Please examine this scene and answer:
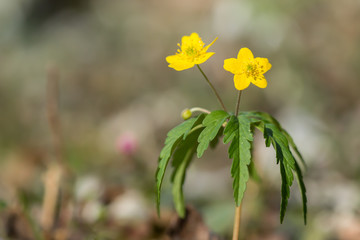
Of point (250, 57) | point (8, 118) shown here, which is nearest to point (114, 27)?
point (8, 118)

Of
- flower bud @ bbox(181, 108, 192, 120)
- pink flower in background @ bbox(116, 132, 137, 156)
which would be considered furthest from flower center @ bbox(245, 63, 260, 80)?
pink flower in background @ bbox(116, 132, 137, 156)

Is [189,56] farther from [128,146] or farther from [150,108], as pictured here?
[150,108]

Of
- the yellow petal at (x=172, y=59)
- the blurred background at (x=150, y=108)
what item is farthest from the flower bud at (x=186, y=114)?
the blurred background at (x=150, y=108)

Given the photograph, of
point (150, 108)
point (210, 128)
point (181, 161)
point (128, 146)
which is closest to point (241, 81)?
point (210, 128)

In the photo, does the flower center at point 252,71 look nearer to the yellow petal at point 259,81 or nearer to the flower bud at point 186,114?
the yellow petal at point 259,81

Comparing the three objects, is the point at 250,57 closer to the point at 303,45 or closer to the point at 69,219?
the point at 69,219

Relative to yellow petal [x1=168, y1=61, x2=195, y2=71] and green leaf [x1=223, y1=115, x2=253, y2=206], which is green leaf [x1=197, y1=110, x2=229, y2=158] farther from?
yellow petal [x1=168, y1=61, x2=195, y2=71]
